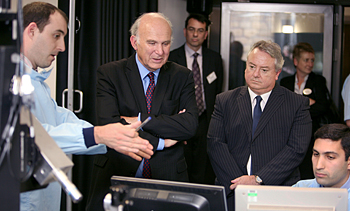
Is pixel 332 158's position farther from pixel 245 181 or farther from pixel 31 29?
pixel 31 29

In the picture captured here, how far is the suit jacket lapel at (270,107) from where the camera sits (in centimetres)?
247

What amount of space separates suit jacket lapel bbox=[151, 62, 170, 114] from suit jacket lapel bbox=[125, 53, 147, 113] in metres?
0.06

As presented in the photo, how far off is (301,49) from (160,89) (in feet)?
7.94

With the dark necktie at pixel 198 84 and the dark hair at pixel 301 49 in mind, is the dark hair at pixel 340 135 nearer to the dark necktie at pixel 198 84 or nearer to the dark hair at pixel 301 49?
the dark necktie at pixel 198 84

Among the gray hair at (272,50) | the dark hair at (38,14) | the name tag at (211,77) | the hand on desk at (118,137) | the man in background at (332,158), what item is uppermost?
the dark hair at (38,14)

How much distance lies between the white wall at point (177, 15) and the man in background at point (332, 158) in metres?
2.70

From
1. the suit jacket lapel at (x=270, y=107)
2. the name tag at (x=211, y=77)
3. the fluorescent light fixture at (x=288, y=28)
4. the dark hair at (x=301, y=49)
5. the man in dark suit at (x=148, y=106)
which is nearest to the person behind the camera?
the man in dark suit at (x=148, y=106)

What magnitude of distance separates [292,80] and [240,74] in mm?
590

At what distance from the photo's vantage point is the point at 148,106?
2324mm

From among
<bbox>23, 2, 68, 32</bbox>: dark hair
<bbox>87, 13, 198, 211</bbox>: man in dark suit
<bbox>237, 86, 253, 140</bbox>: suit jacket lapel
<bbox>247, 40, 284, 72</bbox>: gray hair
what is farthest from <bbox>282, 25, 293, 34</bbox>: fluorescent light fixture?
<bbox>23, 2, 68, 32</bbox>: dark hair

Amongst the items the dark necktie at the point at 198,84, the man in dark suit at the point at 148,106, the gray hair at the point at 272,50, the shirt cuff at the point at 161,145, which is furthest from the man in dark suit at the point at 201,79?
the shirt cuff at the point at 161,145

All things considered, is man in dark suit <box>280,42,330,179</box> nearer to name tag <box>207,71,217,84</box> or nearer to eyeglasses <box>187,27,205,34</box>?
name tag <box>207,71,217,84</box>

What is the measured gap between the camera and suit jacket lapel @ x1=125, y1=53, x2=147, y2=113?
231cm

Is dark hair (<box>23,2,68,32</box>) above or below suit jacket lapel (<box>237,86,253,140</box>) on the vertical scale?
above
